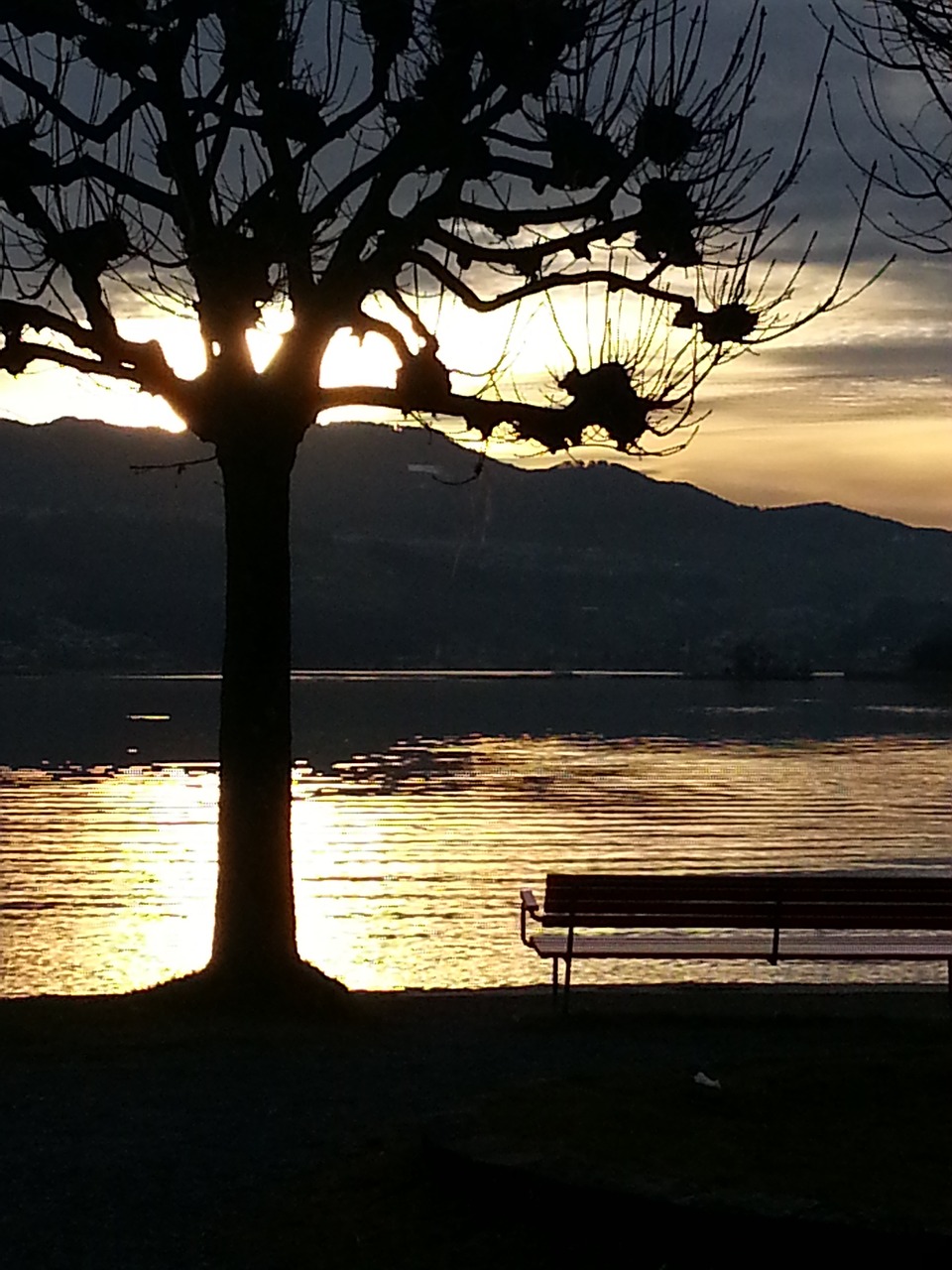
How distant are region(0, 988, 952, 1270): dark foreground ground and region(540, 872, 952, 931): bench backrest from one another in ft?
4.55

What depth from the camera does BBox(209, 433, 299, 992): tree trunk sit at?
13695 millimetres

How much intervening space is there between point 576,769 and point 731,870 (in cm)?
3459

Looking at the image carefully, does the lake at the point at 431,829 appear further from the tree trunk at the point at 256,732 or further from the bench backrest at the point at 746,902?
the tree trunk at the point at 256,732

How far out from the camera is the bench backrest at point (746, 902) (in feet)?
46.0

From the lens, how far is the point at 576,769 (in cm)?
7562

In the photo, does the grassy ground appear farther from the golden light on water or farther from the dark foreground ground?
the golden light on water

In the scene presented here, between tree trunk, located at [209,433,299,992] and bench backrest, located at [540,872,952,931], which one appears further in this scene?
bench backrest, located at [540,872,952,931]

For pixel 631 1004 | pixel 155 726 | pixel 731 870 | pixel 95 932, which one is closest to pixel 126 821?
pixel 731 870

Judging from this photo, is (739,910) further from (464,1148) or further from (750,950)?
(464,1148)

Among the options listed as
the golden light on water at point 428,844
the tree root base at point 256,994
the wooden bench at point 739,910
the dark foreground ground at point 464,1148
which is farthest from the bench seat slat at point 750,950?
the golden light on water at point 428,844

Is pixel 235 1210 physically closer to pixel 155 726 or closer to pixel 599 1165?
pixel 599 1165

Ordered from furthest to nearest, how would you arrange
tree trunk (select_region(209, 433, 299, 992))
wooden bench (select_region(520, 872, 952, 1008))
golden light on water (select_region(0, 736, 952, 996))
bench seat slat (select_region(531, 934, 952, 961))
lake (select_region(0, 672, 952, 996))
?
lake (select_region(0, 672, 952, 996))
golden light on water (select_region(0, 736, 952, 996))
bench seat slat (select_region(531, 934, 952, 961))
wooden bench (select_region(520, 872, 952, 1008))
tree trunk (select_region(209, 433, 299, 992))

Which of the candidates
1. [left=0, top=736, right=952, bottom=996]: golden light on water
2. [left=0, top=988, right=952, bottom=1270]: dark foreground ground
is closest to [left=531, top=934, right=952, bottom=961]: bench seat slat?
[left=0, top=988, right=952, bottom=1270]: dark foreground ground

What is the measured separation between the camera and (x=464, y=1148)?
315 inches
